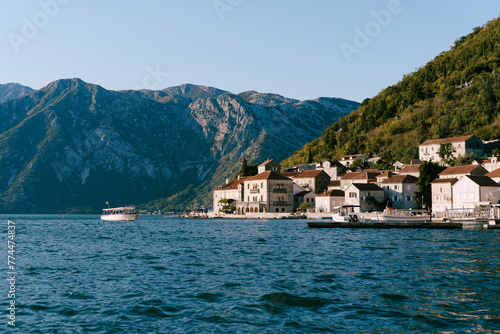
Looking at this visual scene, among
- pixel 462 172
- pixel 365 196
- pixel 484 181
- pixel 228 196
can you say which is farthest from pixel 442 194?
pixel 228 196

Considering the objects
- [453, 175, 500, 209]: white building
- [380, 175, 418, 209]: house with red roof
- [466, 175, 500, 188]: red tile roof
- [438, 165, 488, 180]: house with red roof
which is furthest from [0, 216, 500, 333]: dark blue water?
[380, 175, 418, 209]: house with red roof

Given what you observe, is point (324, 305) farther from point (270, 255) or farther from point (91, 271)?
point (270, 255)

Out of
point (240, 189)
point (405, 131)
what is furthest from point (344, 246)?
point (405, 131)

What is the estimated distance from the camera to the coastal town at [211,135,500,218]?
9050cm

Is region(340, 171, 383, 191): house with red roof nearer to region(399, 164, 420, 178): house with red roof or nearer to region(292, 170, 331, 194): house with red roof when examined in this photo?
region(399, 164, 420, 178): house with red roof

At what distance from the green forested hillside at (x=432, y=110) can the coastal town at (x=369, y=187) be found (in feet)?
33.3

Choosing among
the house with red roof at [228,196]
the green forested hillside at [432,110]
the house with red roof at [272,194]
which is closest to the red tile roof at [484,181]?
the green forested hillside at [432,110]

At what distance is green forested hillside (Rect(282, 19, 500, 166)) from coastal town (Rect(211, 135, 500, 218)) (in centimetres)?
1016

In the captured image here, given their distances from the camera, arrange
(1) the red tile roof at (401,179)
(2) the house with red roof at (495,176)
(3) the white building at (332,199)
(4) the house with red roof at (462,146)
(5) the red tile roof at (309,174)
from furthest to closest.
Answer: (5) the red tile roof at (309,174)
(3) the white building at (332,199)
(4) the house with red roof at (462,146)
(1) the red tile roof at (401,179)
(2) the house with red roof at (495,176)

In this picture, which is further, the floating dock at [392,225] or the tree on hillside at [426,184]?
the tree on hillside at [426,184]

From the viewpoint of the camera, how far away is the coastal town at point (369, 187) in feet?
297

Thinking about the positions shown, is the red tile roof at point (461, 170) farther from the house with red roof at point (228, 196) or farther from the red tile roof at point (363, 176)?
the house with red roof at point (228, 196)

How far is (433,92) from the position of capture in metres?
174

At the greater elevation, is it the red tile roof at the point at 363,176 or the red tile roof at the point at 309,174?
the red tile roof at the point at 309,174
